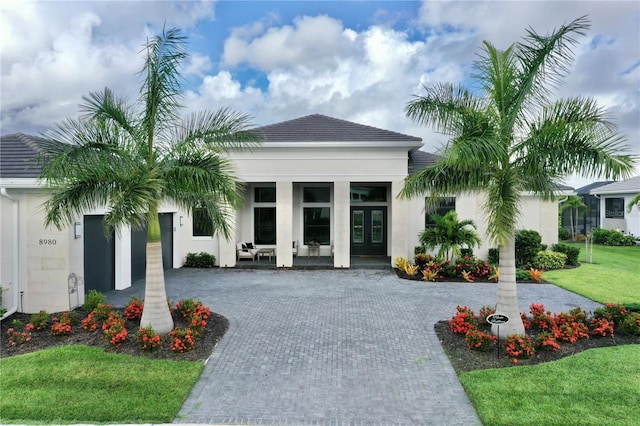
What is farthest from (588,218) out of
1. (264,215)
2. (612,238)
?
(264,215)

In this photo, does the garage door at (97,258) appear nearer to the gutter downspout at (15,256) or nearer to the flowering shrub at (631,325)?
the gutter downspout at (15,256)

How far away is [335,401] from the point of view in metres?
5.82

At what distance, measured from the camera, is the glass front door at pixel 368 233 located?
1990 centimetres

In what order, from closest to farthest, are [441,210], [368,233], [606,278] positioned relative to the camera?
[606,278] → [441,210] → [368,233]

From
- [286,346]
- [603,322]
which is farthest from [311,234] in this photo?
[603,322]

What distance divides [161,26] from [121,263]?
8.29m

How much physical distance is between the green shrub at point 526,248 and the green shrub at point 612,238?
47.1ft

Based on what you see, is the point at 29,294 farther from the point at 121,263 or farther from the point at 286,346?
the point at 286,346

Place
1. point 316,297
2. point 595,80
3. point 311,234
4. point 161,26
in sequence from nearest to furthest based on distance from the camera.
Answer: point 161,26
point 595,80
point 316,297
point 311,234

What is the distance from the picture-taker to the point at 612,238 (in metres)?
26.6

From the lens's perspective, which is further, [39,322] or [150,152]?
[39,322]

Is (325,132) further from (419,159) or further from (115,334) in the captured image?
(115,334)

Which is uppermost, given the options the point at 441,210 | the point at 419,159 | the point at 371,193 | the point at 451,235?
the point at 419,159

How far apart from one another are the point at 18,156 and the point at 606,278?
21.0 meters
